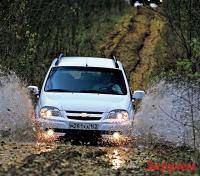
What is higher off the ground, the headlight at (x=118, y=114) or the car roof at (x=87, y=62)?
the car roof at (x=87, y=62)

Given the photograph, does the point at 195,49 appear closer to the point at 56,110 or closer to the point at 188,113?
the point at 56,110

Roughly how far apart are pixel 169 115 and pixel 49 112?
511 centimetres

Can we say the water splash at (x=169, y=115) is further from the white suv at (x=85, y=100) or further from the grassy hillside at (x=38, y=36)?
the grassy hillside at (x=38, y=36)

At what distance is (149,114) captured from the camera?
684 inches

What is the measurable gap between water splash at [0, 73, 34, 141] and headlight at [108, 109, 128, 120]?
188 centimetres

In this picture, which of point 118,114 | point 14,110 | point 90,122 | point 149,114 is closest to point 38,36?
point 14,110

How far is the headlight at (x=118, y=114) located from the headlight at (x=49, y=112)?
1010 millimetres

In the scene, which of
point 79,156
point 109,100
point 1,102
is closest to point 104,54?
point 1,102

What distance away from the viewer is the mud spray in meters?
13.8

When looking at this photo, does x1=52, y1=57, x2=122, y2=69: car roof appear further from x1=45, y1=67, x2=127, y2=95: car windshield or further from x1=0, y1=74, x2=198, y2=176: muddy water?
x1=0, y1=74, x2=198, y2=176: muddy water

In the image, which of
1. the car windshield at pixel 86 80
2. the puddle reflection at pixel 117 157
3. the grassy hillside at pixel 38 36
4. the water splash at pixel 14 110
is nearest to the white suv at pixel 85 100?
the car windshield at pixel 86 80

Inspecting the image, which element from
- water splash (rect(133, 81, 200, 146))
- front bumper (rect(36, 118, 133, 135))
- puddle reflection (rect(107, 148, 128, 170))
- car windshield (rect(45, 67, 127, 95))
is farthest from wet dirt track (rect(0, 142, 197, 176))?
car windshield (rect(45, 67, 127, 95))

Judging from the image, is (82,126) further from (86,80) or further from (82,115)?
(86,80)

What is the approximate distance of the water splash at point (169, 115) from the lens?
46.4 feet
